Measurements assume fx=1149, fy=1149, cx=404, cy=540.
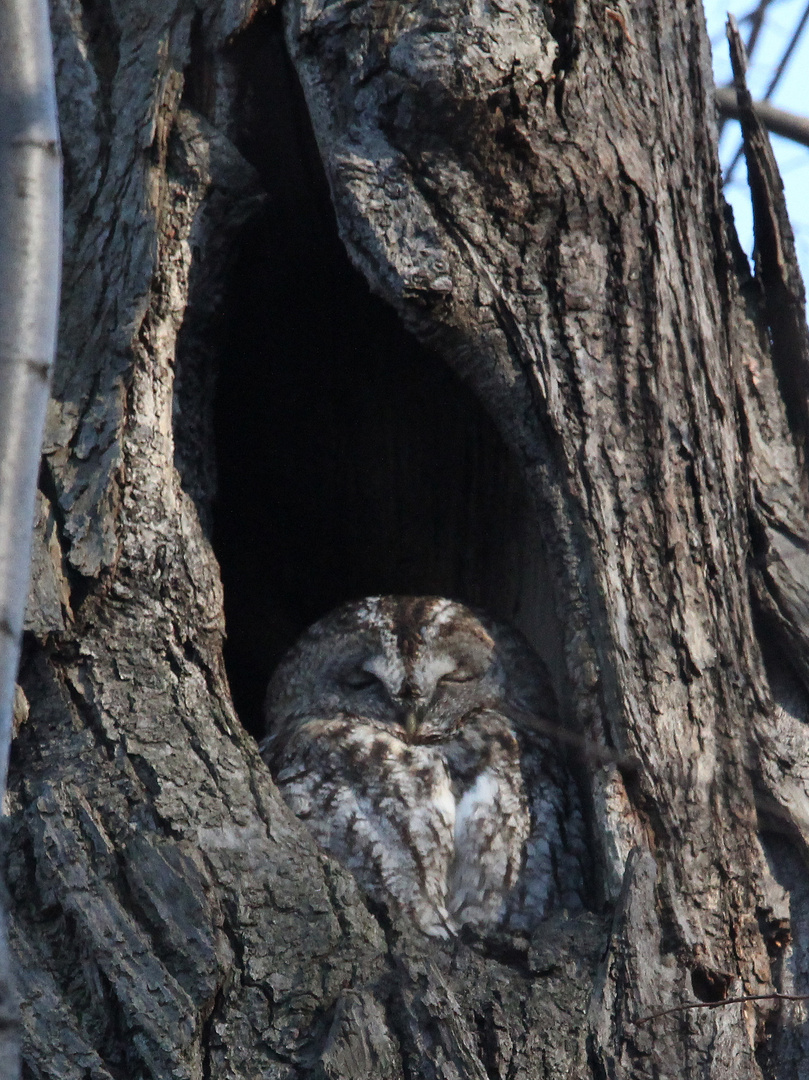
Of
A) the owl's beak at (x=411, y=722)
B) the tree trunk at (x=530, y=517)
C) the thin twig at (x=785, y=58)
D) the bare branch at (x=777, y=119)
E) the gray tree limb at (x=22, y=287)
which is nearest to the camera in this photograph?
the gray tree limb at (x=22, y=287)

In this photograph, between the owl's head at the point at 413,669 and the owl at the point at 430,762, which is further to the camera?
the owl's head at the point at 413,669

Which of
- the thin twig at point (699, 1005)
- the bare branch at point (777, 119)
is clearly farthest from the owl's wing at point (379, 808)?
the bare branch at point (777, 119)

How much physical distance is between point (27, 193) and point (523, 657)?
202cm

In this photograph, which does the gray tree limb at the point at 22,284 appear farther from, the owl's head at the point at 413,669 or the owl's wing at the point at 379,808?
the owl's head at the point at 413,669

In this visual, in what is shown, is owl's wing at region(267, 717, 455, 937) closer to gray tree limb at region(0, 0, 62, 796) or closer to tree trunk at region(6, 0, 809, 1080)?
tree trunk at region(6, 0, 809, 1080)

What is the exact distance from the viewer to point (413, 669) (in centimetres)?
287

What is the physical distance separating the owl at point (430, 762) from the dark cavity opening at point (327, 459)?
0.31 metres

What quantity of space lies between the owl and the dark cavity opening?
1.02 feet

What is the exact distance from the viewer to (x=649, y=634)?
2182mm

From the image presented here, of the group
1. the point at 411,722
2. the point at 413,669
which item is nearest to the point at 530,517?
the point at 413,669

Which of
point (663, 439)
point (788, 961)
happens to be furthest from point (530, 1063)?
point (663, 439)

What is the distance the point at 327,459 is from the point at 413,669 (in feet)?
3.12

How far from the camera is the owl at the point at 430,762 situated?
241 cm

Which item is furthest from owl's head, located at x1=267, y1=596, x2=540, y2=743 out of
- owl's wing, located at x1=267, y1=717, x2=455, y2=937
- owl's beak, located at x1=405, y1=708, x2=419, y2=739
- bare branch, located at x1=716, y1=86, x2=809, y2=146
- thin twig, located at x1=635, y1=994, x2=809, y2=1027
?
bare branch, located at x1=716, y1=86, x2=809, y2=146
